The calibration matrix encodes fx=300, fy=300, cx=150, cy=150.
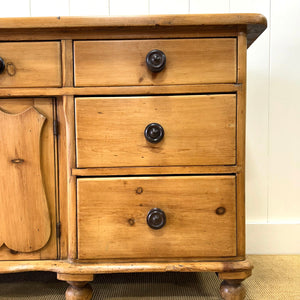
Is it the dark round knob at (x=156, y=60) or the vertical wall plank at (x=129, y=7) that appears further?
the vertical wall plank at (x=129, y=7)

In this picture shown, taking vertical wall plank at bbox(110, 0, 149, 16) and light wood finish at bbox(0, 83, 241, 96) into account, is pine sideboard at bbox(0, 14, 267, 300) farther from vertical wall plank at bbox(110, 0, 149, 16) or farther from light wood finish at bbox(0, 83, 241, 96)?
vertical wall plank at bbox(110, 0, 149, 16)

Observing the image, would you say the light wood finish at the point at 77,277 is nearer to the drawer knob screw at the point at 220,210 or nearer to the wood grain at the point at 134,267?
the wood grain at the point at 134,267

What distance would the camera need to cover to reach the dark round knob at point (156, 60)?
76cm

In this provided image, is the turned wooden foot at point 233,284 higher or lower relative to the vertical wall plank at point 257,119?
lower

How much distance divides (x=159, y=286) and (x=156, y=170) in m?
0.44

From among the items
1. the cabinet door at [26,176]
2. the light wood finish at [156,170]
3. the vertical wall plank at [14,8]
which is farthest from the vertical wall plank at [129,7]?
the light wood finish at [156,170]

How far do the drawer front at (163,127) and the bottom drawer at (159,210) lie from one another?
0.05 meters

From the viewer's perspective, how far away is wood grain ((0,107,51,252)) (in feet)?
2.60

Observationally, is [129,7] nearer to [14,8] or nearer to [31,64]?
[14,8]

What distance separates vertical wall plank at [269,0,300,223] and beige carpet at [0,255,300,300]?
34 centimetres

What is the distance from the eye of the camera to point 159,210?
78 cm

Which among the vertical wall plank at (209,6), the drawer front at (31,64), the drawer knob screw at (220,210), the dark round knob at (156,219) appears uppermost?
the vertical wall plank at (209,6)

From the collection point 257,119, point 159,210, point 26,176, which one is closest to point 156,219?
point 159,210

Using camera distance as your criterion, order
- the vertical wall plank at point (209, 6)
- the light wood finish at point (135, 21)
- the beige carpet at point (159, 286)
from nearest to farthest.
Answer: the light wood finish at point (135, 21) → the beige carpet at point (159, 286) → the vertical wall plank at point (209, 6)
